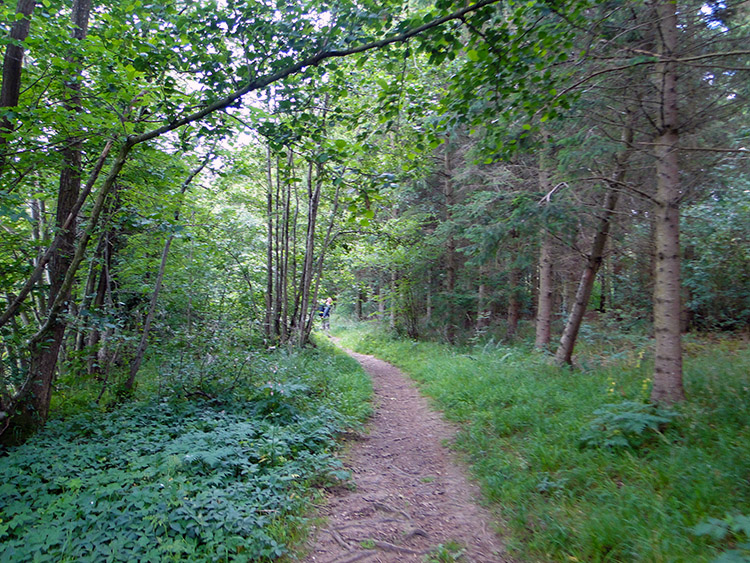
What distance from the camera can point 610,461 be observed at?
4082 mm

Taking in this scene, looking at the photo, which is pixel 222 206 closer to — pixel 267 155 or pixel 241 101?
pixel 267 155

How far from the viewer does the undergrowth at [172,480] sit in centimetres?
311

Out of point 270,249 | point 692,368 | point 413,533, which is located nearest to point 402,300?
point 270,249

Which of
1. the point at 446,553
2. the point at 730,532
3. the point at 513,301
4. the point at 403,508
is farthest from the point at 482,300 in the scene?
the point at 730,532

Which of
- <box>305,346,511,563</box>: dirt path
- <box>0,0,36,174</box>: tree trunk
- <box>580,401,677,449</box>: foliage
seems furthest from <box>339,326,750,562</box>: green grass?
<box>0,0,36,174</box>: tree trunk

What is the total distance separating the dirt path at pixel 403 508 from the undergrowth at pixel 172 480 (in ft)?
1.17

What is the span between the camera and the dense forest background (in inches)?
147

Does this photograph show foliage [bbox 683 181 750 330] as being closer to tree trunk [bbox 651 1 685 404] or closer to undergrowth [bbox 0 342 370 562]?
tree trunk [bbox 651 1 685 404]

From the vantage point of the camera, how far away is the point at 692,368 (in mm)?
5918

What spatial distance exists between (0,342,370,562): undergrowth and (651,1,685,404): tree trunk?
4.13m

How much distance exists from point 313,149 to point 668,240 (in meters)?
4.45

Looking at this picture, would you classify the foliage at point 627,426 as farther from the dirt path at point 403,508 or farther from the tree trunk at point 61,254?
the tree trunk at point 61,254

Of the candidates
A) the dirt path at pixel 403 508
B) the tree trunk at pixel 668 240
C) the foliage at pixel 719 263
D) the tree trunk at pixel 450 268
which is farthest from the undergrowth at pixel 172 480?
the foliage at pixel 719 263

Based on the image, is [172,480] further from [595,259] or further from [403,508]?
[595,259]
